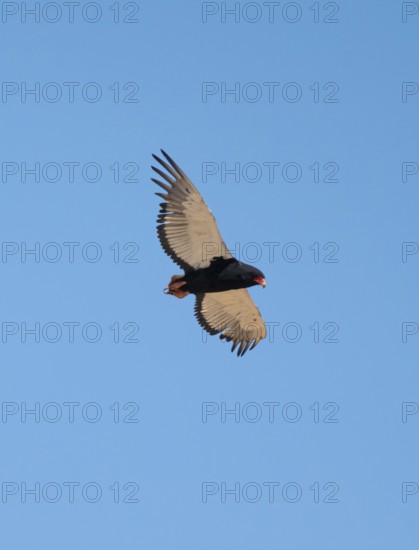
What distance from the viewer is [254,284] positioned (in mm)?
49406

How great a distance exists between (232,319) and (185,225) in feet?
16.6

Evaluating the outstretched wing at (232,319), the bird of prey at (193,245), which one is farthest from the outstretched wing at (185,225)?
the outstretched wing at (232,319)

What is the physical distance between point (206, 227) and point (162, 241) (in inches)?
53.5

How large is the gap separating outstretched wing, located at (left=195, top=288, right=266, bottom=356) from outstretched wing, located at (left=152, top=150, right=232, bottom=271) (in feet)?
10.7

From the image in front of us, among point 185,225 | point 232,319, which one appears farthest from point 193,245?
point 232,319

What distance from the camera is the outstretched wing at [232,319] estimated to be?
53375 mm

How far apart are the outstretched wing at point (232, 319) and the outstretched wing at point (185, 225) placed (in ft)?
10.7

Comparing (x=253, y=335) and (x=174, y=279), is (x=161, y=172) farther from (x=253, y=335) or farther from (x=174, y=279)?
(x=253, y=335)

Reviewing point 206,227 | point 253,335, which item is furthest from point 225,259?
point 253,335

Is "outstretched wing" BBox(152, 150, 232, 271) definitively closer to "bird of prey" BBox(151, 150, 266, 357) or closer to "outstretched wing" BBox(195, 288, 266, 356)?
"bird of prey" BBox(151, 150, 266, 357)

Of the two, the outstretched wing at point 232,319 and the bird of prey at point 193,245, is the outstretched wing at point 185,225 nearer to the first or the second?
the bird of prey at point 193,245

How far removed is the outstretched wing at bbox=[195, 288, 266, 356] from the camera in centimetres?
5338

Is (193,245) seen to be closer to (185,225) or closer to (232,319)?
(185,225)

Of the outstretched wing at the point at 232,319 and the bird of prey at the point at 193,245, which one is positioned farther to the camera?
the outstretched wing at the point at 232,319
